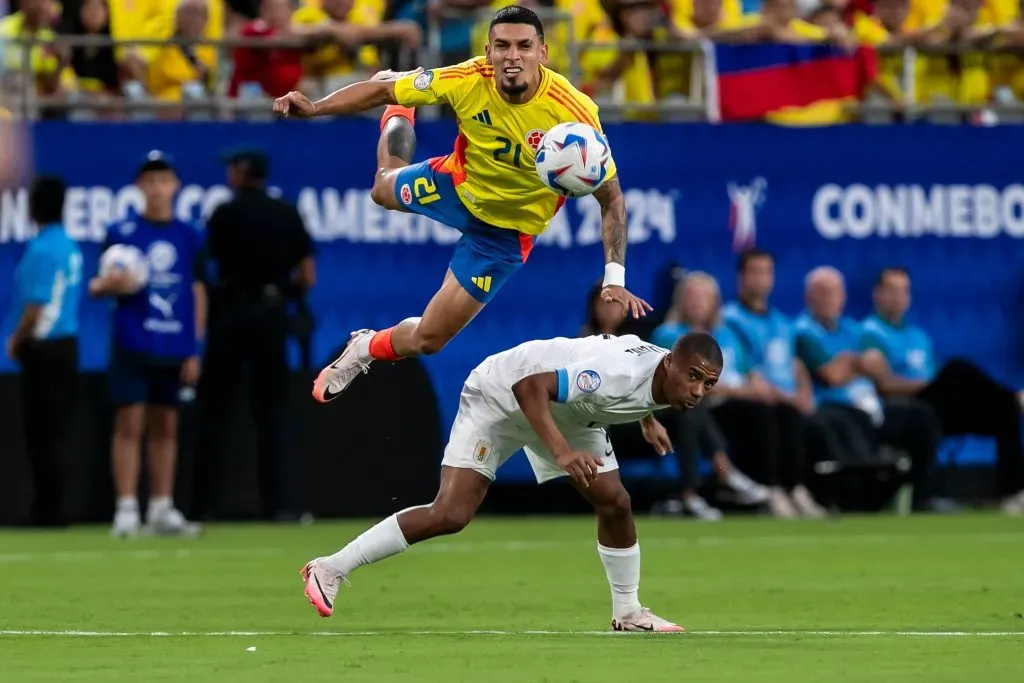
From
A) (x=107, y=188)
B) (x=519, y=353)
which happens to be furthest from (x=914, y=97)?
→ (x=519, y=353)

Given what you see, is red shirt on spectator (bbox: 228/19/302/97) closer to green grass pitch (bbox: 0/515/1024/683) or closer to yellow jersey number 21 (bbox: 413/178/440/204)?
Answer: green grass pitch (bbox: 0/515/1024/683)

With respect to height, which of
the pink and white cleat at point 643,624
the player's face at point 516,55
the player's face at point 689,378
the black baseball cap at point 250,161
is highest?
the player's face at point 516,55

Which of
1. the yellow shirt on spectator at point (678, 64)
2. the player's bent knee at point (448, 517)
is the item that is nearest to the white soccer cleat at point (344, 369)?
the player's bent knee at point (448, 517)

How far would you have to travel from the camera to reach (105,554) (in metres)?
13.7

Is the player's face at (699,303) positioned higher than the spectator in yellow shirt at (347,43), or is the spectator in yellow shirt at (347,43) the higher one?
the spectator in yellow shirt at (347,43)

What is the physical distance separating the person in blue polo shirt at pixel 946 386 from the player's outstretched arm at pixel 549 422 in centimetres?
921

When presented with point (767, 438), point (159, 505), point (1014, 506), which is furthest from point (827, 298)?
point (159, 505)

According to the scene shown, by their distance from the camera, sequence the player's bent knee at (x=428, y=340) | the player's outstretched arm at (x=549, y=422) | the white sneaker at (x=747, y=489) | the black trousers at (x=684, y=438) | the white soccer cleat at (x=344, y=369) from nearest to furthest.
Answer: the player's outstretched arm at (x=549, y=422) → the player's bent knee at (x=428, y=340) → the white soccer cleat at (x=344, y=369) → the black trousers at (x=684, y=438) → the white sneaker at (x=747, y=489)

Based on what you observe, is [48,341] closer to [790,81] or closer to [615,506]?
[790,81]

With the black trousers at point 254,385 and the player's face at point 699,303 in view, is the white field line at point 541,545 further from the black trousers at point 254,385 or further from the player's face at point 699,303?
the player's face at point 699,303

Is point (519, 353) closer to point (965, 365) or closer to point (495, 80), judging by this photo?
point (495, 80)

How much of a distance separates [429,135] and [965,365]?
4.92m

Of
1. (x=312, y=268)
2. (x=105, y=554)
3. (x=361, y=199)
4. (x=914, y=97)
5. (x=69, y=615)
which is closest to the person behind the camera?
(x=69, y=615)

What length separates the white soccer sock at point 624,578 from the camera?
29.8ft
